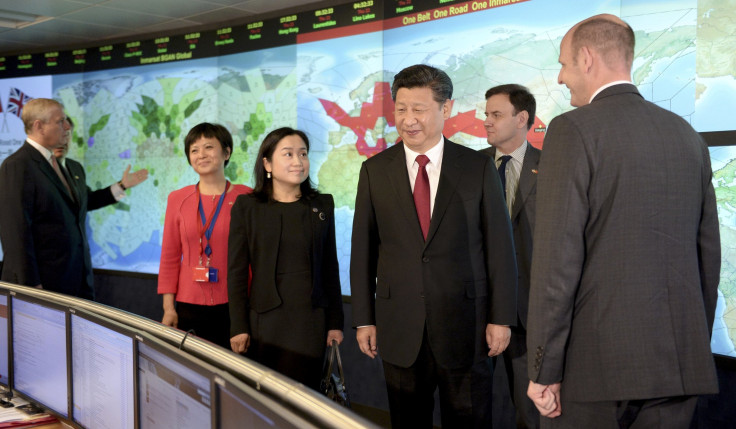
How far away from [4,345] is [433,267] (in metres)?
1.41

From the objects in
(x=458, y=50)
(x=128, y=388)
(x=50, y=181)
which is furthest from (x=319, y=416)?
(x=458, y=50)

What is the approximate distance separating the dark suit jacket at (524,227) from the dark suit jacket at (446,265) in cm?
67

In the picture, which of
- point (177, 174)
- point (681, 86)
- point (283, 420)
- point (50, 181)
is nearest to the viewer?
point (283, 420)

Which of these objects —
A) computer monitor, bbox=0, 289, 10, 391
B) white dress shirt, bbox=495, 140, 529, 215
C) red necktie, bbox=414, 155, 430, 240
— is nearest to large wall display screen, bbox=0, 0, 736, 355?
white dress shirt, bbox=495, 140, 529, 215

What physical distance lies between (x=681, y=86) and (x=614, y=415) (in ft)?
6.30

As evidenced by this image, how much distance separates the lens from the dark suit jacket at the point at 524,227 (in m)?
2.82

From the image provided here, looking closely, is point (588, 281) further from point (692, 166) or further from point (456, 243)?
point (456, 243)

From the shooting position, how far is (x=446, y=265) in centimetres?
214

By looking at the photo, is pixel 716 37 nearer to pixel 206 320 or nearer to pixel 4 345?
pixel 206 320

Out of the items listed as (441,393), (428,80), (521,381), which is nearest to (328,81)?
(428,80)

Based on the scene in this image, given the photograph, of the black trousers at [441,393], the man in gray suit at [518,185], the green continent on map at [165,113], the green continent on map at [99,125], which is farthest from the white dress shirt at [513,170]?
the green continent on map at [99,125]

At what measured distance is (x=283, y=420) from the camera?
2.89 ft

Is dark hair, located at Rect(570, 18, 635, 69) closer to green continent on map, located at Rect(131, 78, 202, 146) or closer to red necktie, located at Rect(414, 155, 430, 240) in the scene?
red necktie, located at Rect(414, 155, 430, 240)

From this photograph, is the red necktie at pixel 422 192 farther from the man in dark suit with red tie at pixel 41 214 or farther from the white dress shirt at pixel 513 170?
the man in dark suit with red tie at pixel 41 214
